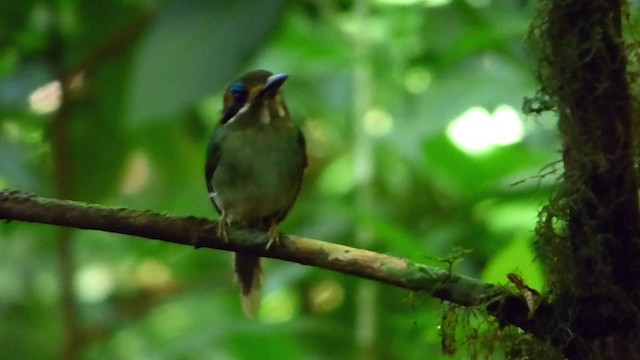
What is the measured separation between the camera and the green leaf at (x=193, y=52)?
6.32 ft

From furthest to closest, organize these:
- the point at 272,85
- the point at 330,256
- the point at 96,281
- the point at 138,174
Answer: the point at 96,281 → the point at 138,174 → the point at 272,85 → the point at 330,256

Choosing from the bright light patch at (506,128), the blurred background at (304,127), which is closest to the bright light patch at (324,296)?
the blurred background at (304,127)

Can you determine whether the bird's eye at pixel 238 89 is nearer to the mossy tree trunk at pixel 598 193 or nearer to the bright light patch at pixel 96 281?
the mossy tree trunk at pixel 598 193

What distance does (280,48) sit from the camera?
9.19ft

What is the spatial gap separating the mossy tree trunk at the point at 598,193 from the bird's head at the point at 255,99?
2.93ft

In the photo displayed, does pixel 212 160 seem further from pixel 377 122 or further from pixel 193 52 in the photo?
pixel 377 122

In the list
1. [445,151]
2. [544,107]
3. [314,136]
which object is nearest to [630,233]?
[544,107]

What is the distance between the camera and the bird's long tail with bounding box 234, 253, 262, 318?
74.4 inches

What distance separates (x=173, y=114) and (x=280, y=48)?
35.4 inches

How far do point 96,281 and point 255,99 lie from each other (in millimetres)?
2296

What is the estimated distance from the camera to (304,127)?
3383 mm


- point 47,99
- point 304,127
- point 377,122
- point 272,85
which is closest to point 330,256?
point 272,85

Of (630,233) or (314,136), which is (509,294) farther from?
(314,136)

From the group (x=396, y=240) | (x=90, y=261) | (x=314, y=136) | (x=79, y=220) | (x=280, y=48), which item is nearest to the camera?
(x=79, y=220)
